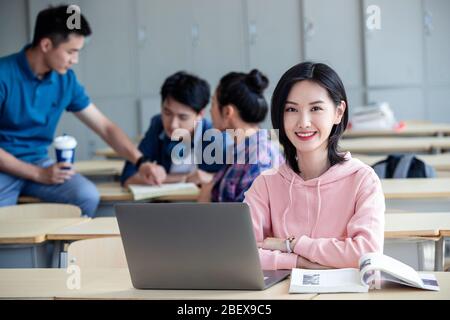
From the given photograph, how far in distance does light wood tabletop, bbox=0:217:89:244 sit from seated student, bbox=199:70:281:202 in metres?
0.57

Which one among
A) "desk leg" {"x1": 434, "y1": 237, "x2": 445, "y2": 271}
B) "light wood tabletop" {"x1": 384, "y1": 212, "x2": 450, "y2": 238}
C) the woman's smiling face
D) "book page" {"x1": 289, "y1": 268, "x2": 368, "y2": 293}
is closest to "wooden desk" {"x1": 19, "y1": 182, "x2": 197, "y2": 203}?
"light wood tabletop" {"x1": 384, "y1": 212, "x2": 450, "y2": 238}

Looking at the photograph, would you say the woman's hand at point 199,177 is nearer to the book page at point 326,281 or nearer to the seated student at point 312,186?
the seated student at point 312,186

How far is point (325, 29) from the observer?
781 cm

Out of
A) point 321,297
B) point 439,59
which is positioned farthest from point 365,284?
point 439,59

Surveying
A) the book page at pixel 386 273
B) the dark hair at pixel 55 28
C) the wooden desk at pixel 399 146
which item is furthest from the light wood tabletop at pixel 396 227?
the wooden desk at pixel 399 146

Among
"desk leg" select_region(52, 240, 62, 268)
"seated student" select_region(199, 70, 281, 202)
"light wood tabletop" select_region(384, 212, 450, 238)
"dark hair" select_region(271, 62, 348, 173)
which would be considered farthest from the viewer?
"seated student" select_region(199, 70, 281, 202)

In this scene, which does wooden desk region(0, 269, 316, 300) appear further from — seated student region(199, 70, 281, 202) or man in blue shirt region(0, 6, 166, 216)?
man in blue shirt region(0, 6, 166, 216)

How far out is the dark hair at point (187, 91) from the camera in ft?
12.3

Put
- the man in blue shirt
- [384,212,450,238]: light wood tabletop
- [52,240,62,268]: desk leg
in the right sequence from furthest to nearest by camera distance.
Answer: the man in blue shirt < [52,240,62,268]: desk leg < [384,212,450,238]: light wood tabletop

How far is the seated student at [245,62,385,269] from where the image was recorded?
196 cm

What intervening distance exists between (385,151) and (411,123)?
1.67 meters

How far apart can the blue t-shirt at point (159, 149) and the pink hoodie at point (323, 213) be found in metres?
1.76

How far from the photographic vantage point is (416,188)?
128 inches
